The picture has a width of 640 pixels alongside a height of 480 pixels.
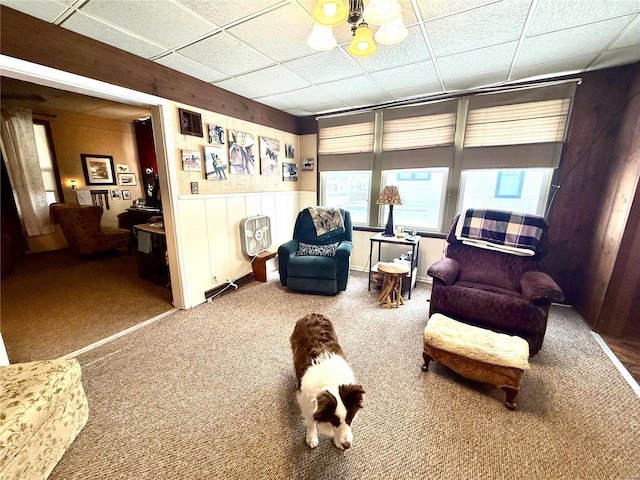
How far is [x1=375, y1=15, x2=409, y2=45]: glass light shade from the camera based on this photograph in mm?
1337

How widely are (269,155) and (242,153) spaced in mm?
482

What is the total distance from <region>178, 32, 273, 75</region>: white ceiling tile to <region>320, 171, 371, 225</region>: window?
6.31 ft

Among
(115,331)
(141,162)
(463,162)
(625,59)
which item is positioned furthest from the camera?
(141,162)

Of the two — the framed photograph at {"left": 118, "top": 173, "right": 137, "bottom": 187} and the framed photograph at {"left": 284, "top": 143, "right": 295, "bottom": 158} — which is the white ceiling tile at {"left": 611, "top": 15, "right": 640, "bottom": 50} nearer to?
the framed photograph at {"left": 284, "top": 143, "right": 295, "bottom": 158}

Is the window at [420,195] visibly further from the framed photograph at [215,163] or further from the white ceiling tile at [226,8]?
the white ceiling tile at [226,8]

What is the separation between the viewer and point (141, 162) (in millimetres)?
5504

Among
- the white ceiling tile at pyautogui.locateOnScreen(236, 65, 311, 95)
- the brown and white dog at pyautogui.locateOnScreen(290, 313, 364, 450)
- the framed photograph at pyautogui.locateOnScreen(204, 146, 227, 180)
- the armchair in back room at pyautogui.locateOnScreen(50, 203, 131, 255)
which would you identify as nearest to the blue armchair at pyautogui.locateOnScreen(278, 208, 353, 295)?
the framed photograph at pyautogui.locateOnScreen(204, 146, 227, 180)

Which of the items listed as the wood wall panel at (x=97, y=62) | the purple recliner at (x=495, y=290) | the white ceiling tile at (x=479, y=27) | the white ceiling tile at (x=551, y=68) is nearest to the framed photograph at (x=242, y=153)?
the wood wall panel at (x=97, y=62)

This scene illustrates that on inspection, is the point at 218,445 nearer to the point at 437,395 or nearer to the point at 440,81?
the point at 437,395

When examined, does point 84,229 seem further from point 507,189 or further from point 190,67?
point 507,189

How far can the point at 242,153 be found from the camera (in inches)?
121

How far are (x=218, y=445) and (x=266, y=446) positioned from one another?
25 cm

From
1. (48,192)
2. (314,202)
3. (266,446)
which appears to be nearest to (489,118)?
(314,202)

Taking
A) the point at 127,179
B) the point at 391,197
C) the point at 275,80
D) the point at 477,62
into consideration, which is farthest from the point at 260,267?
the point at 127,179
